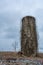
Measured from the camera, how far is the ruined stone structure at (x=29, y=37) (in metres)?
6.02

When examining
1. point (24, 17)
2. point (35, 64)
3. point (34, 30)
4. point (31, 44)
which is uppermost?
point (24, 17)

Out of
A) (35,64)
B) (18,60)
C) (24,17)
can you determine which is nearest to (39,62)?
(35,64)

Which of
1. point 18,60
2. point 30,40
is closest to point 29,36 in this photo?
point 30,40

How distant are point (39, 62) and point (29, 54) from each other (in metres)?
A: 1.48

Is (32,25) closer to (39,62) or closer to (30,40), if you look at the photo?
(30,40)

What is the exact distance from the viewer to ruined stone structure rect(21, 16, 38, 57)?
6020mm

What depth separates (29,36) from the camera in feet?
19.8

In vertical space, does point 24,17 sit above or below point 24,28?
above

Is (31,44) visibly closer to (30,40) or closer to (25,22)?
(30,40)

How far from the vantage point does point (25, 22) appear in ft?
20.5

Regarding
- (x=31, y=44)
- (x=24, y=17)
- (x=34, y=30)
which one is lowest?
(x=31, y=44)

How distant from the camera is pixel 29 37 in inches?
237

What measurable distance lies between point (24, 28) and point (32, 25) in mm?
301

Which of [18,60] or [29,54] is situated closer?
[18,60]
